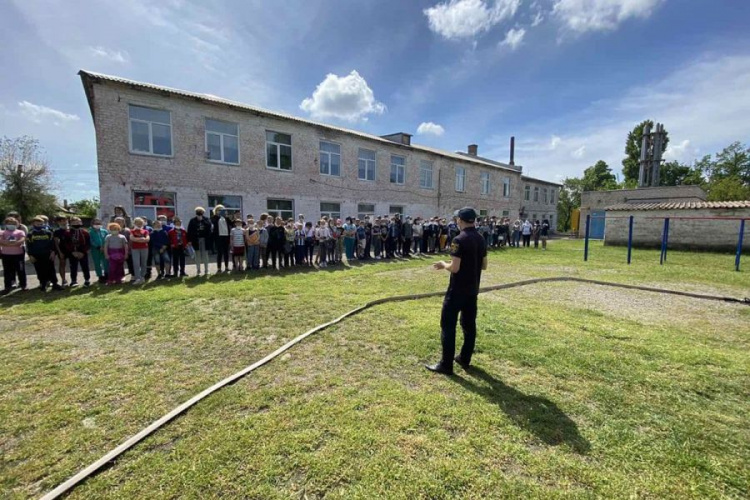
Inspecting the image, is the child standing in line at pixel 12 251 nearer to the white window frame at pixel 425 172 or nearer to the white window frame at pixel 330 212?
the white window frame at pixel 330 212

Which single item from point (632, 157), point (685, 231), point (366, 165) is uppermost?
point (632, 157)

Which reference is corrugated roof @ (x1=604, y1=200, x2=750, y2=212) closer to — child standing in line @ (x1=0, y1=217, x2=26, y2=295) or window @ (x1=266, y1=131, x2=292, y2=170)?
window @ (x1=266, y1=131, x2=292, y2=170)

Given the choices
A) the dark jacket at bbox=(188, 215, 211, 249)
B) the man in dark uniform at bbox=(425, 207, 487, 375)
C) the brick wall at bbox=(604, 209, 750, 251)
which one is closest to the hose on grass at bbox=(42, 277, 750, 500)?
the man in dark uniform at bbox=(425, 207, 487, 375)

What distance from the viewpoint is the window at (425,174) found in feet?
79.2

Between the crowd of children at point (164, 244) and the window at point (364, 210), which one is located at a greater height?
the window at point (364, 210)

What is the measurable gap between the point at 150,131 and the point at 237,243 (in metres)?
7.64

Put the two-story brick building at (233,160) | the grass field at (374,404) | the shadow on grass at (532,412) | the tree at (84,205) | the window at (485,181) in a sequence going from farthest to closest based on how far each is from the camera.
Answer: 1. the tree at (84,205)
2. the window at (485,181)
3. the two-story brick building at (233,160)
4. the shadow on grass at (532,412)
5. the grass field at (374,404)

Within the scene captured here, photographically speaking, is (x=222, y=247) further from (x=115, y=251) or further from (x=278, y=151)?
(x=278, y=151)

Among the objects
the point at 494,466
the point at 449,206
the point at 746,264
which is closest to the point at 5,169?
Answer: the point at 449,206

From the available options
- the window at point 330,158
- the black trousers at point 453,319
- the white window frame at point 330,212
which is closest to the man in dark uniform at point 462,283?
the black trousers at point 453,319

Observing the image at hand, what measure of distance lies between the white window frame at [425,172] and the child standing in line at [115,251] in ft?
64.2

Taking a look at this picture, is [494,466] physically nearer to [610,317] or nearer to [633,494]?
[633,494]

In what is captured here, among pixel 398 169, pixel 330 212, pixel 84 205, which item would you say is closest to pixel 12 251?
pixel 330 212

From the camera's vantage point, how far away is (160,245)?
827 cm
